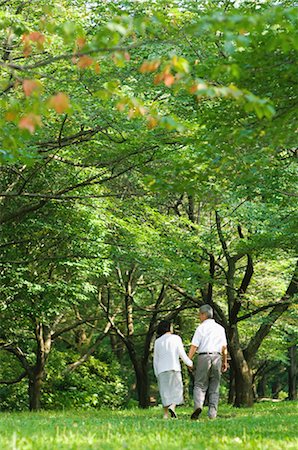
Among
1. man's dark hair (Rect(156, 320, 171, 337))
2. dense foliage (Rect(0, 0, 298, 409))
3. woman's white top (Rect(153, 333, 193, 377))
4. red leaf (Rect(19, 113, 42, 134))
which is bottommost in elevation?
woman's white top (Rect(153, 333, 193, 377))

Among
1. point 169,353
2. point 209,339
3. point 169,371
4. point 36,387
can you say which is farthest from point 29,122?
point 36,387

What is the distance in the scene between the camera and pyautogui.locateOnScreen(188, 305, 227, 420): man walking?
36.4ft

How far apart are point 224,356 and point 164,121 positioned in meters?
7.28

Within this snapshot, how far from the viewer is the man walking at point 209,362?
11.1m

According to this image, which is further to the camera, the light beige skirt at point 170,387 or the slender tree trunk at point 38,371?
the slender tree trunk at point 38,371

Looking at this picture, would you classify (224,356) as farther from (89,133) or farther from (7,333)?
(7,333)

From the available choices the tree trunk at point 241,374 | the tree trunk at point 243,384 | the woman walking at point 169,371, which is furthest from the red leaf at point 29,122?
the tree trunk at point 243,384

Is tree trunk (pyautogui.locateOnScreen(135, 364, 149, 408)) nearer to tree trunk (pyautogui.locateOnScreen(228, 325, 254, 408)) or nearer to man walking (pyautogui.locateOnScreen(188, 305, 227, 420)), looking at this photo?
tree trunk (pyautogui.locateOnScreen(228, 325, 254, 408))

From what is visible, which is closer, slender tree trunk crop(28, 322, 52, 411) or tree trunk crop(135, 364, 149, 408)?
slender tree trunk crop(28, 322, 52, 411)

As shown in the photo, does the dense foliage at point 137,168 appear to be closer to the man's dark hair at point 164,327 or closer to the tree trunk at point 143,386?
the tree trunk at point 143,386

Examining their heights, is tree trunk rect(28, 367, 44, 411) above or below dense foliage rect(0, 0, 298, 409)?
below

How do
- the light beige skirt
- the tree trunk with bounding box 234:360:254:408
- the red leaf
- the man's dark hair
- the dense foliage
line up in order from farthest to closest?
the tree trunk with bounding box 234:360:254:408 → the man's dark hair → the light beige skirt → the dense foliage → the red leaf

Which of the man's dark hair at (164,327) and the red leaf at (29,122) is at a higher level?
the red leaf at (29,122)

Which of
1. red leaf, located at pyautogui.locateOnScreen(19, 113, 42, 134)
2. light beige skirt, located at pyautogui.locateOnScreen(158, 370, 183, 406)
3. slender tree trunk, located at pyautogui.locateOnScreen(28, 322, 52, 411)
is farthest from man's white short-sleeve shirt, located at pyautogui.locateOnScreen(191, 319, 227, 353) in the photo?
slender tree trunk, located at pyautogui.locateOnScreen(28, 322, 52, 411)
